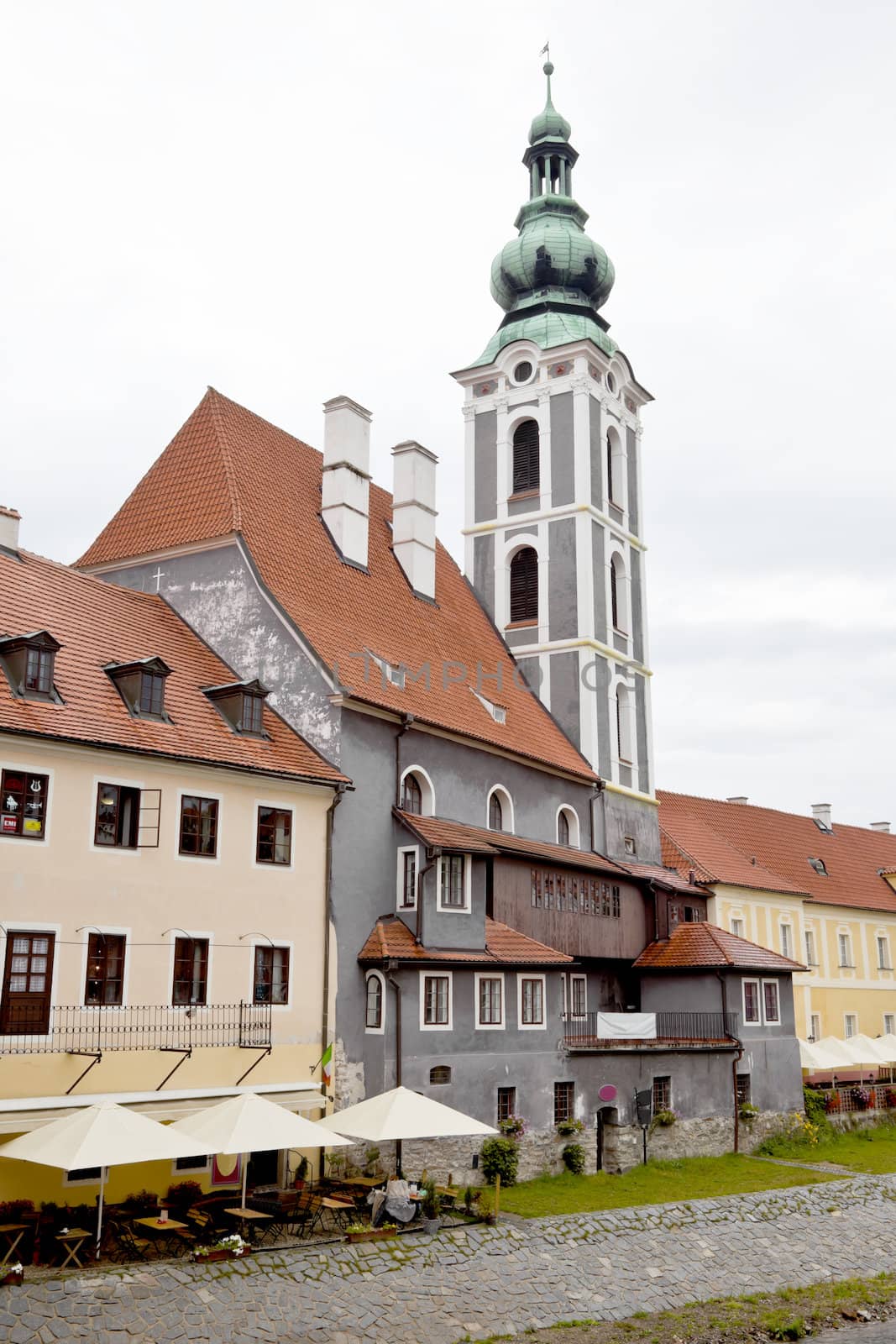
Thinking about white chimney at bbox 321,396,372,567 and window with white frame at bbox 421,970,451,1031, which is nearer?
window with white frame at bbox 421,970,451,1031

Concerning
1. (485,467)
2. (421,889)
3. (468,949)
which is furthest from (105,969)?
(485,467)

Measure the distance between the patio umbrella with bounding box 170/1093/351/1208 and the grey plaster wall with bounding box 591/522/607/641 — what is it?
68.0ft

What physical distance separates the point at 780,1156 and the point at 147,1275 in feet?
67.4

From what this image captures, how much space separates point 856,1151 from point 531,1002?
12.5 metres

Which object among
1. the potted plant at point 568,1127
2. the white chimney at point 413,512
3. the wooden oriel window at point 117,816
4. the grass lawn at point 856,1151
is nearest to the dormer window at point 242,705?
the wooden oriel window at point 117,816

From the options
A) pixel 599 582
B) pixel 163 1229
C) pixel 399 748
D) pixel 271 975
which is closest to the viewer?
pixel 163 1229

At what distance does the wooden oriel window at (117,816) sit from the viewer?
21719 millimetres

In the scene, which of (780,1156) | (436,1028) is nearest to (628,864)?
(780,1156)

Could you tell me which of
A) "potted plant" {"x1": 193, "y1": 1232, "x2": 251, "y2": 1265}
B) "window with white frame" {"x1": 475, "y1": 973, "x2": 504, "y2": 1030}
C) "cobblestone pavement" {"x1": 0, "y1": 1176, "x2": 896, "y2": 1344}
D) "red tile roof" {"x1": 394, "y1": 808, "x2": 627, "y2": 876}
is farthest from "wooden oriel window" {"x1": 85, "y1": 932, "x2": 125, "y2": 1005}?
"window with white frame" {"x1": 475, "y1": 973, "x2": 504, "y2": 1030}

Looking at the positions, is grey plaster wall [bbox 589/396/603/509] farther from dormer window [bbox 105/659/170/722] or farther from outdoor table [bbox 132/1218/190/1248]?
outdoor table [bbox 132/1218/190/1248]

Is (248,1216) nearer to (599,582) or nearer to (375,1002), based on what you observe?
(375,1002)

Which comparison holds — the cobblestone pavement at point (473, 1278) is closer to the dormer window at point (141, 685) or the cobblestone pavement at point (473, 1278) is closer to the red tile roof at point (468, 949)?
the red tile roof at point (468, 949)

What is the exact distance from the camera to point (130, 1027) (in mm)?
21406

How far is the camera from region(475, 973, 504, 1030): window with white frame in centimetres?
2694
